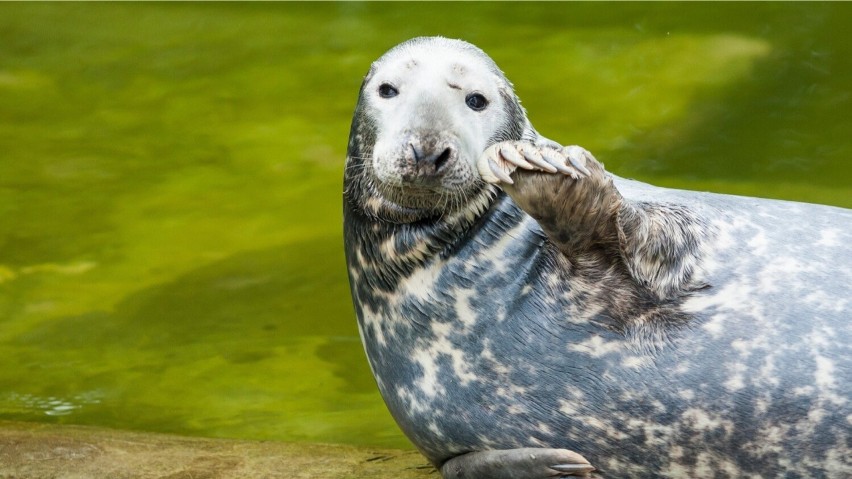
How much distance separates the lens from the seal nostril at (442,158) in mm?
2996

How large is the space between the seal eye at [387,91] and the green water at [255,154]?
1.33m

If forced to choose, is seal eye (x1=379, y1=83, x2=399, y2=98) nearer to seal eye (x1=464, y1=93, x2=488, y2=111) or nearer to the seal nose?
seal eye (x1=464, y1=93, x2=488, y2=111)

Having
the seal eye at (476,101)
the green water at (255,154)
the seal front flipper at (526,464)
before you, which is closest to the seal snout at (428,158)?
the seal eye at (476,101)

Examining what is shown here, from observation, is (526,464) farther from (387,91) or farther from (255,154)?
(255,154)

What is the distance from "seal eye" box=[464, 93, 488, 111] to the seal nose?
0.25 m

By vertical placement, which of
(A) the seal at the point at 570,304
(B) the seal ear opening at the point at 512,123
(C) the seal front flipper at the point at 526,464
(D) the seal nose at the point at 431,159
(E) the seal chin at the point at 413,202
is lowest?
(C) the seal front flipper at the point at 526,464

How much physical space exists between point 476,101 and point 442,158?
1.01 feet

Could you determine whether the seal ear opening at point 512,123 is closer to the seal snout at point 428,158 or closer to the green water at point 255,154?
the seal snout at point 428,158

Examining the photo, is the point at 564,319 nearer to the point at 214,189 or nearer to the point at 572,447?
the point at 572,447

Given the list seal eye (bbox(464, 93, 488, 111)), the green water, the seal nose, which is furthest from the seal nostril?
the green water

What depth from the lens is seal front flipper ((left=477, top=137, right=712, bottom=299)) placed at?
2.86 metres

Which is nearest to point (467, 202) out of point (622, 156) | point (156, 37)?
point (622, 156)

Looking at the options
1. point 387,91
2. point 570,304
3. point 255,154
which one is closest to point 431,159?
point 387,91

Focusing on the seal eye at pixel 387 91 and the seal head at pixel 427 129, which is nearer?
the seal head at pixel 427 129
